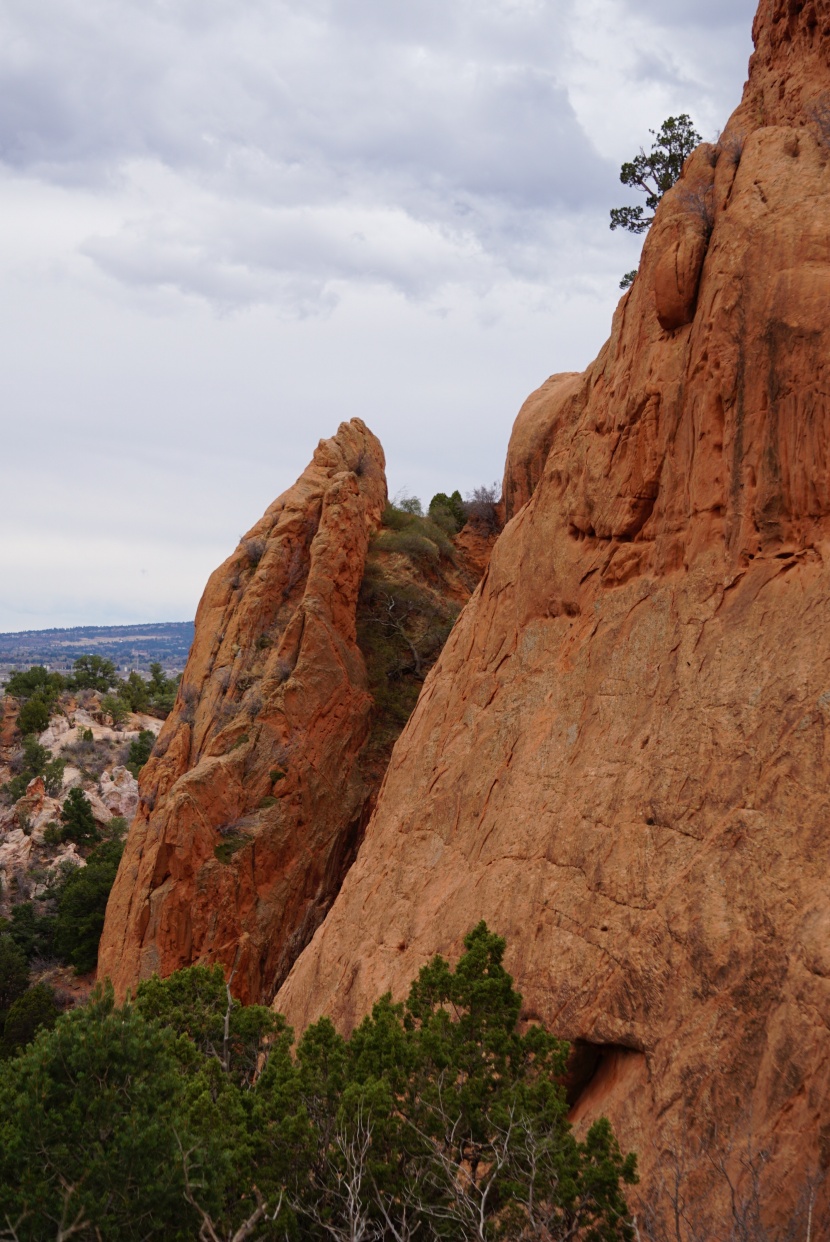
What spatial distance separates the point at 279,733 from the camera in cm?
3052

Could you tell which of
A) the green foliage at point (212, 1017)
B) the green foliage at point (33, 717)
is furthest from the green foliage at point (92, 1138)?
the green foliage at point (33, 717)

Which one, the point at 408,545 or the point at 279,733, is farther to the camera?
the point at 408,545

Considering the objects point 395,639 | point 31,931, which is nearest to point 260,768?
point 395,639

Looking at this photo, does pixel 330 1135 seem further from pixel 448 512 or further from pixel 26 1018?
pixel 448 512

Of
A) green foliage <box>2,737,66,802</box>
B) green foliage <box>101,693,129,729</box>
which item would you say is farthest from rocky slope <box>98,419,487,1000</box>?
green foliage <box>101,693,129,729</box>

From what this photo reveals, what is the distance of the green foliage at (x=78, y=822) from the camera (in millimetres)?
55438

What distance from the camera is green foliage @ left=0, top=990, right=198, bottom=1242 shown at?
36.4ft

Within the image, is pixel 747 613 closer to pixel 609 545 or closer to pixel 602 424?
pixel 609 545

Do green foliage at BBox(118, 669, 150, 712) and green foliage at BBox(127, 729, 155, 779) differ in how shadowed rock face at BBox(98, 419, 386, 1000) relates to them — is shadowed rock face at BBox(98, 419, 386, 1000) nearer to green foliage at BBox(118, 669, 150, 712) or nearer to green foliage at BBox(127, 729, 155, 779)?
green foliage at BBox(127, 729, 155, 779)

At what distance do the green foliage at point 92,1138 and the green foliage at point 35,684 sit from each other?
6844cm

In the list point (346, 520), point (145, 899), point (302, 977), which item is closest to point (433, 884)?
point (302, 977)

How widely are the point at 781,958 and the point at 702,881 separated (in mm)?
1543

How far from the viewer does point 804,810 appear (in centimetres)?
1247

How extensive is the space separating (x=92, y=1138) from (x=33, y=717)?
6431 centimetres
